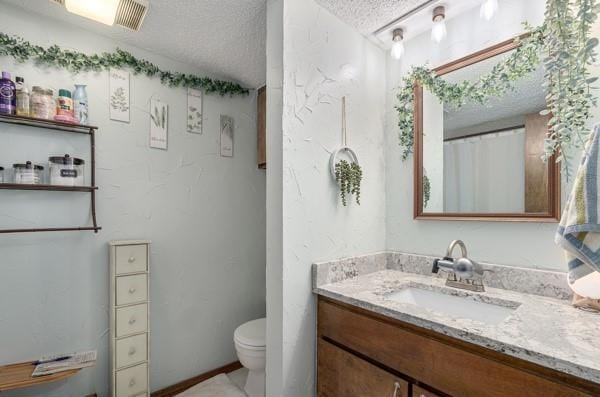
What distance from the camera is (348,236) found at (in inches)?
58.7

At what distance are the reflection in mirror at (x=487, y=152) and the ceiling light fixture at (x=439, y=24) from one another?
199 millimetres

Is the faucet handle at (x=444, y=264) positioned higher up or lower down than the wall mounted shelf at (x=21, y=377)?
higher up

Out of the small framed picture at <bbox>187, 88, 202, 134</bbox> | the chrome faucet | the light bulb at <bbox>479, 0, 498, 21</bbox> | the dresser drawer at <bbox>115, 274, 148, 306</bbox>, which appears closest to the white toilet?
the dresser drawer at <bbox>115, 274, 148, 306</bbox>

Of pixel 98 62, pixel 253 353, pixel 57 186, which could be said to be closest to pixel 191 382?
pixel 253 353

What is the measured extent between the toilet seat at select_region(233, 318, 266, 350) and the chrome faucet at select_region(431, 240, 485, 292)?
43.5 inches

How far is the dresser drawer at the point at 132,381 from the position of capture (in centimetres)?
158

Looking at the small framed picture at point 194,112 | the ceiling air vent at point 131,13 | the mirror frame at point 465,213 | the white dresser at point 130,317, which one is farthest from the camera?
the small framed picture at point 194,112

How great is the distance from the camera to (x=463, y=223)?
141cm

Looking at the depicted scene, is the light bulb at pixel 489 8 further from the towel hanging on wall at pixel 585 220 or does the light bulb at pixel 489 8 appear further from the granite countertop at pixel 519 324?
the granite countertop at pixel 519 324

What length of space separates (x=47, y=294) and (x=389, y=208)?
200 centimetres

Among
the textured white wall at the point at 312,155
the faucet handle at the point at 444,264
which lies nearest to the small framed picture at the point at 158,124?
the textured white wall at the point at 312,155

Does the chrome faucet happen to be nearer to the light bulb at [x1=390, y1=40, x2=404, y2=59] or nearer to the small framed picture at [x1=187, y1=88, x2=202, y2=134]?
the light bulb at [x1=390, y1=40, x2=404, y2=59]

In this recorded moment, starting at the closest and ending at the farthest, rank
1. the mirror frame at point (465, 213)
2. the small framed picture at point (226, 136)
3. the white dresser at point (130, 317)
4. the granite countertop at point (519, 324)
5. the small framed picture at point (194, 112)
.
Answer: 1. the granite countertop at point (519, 324)
2. the mirror frame at point (465, 213)
3. the white dresser at point (130, 317)
4. the small framed picture at point (194, 112)
5. the small framed picture at point (226, 136)

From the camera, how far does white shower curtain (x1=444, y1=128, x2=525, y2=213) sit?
125 cm
